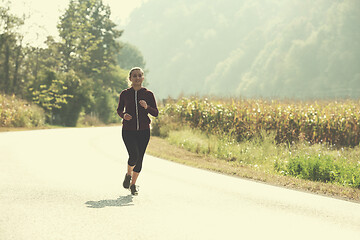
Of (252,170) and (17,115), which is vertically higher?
(252,170)

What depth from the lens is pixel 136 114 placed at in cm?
729

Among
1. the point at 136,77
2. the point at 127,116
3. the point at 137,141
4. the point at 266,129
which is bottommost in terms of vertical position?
the point at 266,129

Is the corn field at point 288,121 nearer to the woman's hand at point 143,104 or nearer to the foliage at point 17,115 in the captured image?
the woman's hand at point 143,104

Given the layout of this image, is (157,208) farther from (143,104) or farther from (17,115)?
(17,115)

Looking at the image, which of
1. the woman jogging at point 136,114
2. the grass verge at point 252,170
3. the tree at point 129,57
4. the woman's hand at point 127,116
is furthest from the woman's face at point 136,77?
the tree at point 129,57

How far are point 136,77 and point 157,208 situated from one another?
7.44ft

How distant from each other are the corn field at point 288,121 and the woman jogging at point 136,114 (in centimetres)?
1128

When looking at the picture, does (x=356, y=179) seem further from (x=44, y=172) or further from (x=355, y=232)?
(x=44, y=172)

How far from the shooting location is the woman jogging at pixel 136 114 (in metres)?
7.29

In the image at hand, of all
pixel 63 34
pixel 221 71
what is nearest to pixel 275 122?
pixel 63 34

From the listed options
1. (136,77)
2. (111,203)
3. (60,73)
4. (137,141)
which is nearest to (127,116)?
(137,141)

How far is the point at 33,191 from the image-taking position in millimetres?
7836

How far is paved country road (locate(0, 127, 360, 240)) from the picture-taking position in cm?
545

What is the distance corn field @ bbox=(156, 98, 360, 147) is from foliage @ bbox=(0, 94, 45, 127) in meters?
14.5
